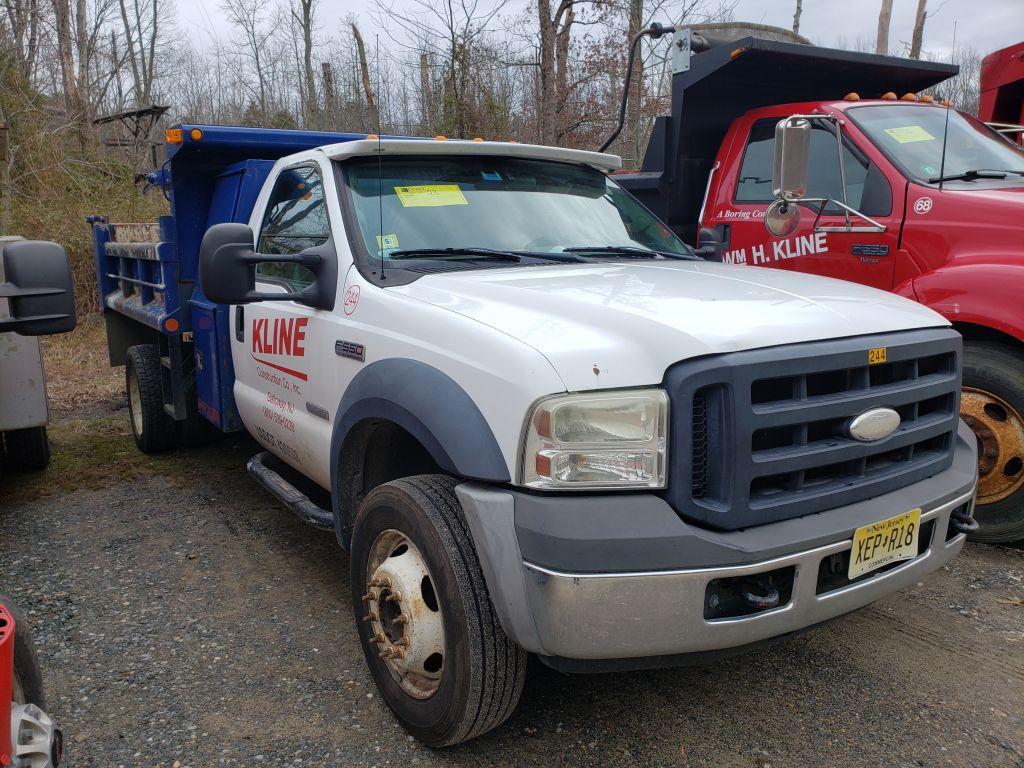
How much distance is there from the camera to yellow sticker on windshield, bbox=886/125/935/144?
15.5 ft

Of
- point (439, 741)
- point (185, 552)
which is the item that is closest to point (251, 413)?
point (185, 552)

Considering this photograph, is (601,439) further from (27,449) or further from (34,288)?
(27,449)

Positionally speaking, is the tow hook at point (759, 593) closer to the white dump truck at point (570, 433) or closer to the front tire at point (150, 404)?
the white dump truck at point (570, 433)

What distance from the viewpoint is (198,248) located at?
211 inches

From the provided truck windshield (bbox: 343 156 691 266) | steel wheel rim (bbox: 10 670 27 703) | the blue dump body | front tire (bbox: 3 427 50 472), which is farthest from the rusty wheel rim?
front tire (bbox: 3 427 50 472)

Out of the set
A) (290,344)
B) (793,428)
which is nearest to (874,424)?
(793,428)

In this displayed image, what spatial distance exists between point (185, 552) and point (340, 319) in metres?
1.89

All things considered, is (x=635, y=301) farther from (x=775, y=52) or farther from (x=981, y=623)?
(x=775, y=52)

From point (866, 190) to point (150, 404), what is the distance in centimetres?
480

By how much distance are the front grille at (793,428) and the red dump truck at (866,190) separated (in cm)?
24

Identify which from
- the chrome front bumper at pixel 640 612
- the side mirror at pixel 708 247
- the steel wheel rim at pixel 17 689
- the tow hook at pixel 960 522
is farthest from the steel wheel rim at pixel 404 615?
the side mirror at pixel 708 247

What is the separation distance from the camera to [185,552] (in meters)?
4.37

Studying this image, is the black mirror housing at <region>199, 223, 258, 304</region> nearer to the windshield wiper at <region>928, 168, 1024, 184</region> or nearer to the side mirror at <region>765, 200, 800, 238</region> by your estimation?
the side mirror at <region>765, 200, 800, 238</region>

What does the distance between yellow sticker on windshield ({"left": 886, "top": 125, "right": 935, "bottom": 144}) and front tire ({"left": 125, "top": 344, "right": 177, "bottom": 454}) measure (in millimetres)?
4986
